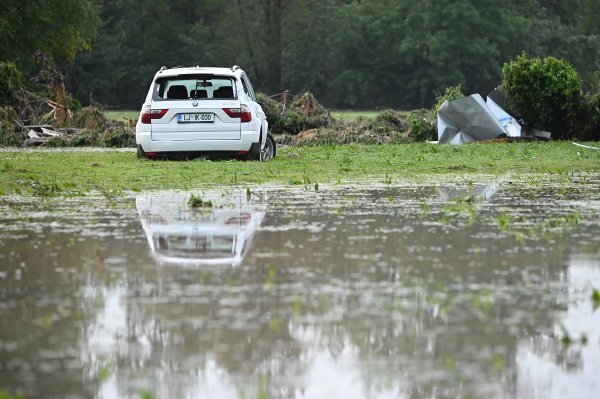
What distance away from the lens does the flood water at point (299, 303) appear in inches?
236

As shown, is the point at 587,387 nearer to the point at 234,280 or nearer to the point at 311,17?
the point at 234,280

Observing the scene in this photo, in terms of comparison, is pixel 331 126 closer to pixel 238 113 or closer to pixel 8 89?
pixel 8 89

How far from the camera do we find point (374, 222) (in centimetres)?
1243

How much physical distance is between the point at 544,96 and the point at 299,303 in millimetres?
24670

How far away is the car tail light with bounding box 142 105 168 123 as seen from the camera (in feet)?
74.8

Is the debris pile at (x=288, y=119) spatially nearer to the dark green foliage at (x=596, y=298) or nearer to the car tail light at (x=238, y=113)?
the car tail light at (x=238, y=113)

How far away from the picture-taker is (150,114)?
2284cm

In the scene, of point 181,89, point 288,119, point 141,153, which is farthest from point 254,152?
point 288,119

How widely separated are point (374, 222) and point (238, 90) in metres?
11.0

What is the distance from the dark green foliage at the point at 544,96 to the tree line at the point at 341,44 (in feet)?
196

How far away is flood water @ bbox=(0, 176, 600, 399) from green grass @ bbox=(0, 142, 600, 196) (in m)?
4.32

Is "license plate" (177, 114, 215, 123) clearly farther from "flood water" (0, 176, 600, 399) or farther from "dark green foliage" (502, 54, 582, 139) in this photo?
"dark green foliage" (502, 54, 582, 139)

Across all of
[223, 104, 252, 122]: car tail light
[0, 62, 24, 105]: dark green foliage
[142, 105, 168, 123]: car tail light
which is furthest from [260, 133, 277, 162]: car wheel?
[0, 62, 24, 105]: dark green foliage

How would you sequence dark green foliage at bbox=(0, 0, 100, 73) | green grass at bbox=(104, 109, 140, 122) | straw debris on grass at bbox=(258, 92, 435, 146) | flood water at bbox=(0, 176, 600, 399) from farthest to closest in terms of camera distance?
dark green foliage at bbox=(0, 0, 100, 73)
green grass at bbox=(104, 109, 140, 122)
straw debris on grass at bbox=(258, 92, 435, 146)
flood water at bbox=(0, 176, 600, 399)
